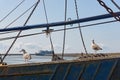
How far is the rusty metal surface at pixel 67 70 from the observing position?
9.95 meters

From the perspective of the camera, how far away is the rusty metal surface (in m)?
9.95

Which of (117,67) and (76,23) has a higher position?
(76,23)

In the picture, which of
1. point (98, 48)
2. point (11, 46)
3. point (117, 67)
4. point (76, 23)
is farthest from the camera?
point (98, 48)

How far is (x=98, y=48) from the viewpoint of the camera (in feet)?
59.6

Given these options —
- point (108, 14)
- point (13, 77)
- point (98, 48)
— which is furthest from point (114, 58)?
point (98, 48)

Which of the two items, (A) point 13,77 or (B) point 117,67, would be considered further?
(A) point 13,77

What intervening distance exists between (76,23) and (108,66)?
146 centimetres

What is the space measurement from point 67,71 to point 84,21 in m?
1.35

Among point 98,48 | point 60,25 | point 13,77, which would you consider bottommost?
point 98,48

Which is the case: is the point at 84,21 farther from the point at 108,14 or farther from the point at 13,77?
the point at 13,77

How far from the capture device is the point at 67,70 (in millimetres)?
10383

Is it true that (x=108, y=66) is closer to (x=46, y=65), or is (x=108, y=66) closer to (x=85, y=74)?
(x=85, y=74)

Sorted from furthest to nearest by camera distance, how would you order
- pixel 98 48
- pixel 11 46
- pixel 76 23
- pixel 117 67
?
pixel 98 48
pixel 11 46
pixel 76 23
pixel 117 67

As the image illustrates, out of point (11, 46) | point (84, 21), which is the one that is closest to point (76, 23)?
point (84, 21)
